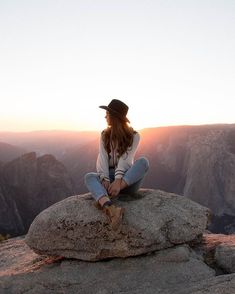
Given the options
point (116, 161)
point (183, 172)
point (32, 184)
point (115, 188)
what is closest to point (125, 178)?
point (115, 188)

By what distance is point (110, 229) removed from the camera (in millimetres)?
7570

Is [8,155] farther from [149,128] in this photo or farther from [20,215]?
[20,215]

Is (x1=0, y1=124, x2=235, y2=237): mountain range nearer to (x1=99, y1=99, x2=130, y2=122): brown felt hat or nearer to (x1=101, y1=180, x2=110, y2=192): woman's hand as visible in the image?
(x1=101, y1=180, x2=110, y2=192): woman's hand

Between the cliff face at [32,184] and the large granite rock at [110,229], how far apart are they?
155ft

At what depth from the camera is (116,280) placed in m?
6.79

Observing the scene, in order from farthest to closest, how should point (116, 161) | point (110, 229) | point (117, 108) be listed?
1. point (116, 161)
2. point (110, 229)
3. point (117, 108)

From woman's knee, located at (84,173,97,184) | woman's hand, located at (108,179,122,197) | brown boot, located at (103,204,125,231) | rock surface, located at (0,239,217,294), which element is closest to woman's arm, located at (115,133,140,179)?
woman's hand, located at (108,179,122,197)

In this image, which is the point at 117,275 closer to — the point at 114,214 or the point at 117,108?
the point at 114,214

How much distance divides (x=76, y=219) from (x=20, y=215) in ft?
156

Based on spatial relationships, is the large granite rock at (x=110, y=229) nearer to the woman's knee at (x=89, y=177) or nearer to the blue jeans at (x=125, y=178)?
the blue jeans at (x=125, y=178)

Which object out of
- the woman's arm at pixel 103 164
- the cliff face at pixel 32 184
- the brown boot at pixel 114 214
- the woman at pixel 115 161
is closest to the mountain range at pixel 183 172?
the cliff face at pixel 32 184

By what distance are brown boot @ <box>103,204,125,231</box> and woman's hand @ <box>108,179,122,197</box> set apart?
0.38m

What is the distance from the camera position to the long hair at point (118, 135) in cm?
756

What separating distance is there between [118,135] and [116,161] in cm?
54
